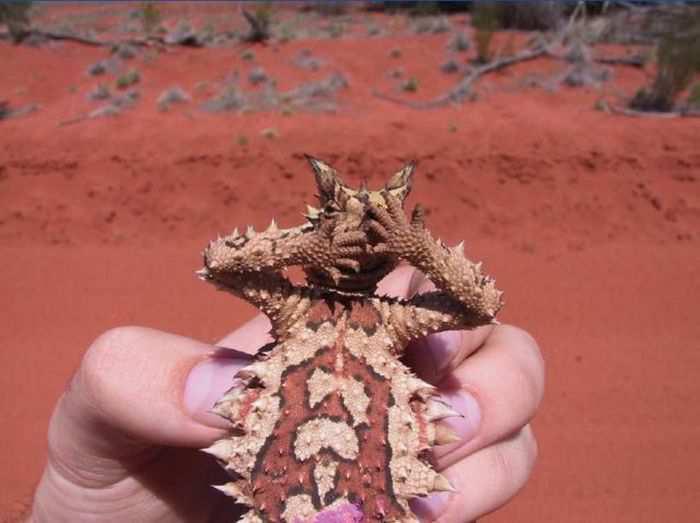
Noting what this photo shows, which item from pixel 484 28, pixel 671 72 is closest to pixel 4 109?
pixel 484 28

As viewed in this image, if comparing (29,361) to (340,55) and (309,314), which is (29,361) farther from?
(340,55)

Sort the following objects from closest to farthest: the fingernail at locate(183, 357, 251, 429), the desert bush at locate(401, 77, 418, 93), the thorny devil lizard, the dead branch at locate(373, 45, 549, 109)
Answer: the thorny devil lizard < the fingernail at locate(183, 357, 251, 429) < the dead branch at locate(373, 45, 549, 109) < the desert bush at locate(401, 77, 418, 93)

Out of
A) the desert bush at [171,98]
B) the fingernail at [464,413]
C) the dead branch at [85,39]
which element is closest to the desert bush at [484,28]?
the desert bush at [171,98]

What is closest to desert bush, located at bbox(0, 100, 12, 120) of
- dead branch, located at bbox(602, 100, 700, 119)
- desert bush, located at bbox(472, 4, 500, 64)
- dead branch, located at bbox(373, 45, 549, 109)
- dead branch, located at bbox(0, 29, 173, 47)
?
dead branch, located at bbox(0, 29, 173, 47)

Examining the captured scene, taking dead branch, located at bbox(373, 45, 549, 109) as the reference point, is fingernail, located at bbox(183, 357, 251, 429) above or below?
above

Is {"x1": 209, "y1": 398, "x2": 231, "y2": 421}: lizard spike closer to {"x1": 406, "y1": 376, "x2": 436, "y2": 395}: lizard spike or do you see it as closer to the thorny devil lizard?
the thorny devil lizard

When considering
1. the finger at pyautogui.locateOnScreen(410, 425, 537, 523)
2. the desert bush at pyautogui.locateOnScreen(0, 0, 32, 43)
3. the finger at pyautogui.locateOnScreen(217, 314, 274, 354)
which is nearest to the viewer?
the finger at pyautogui.locateOnScreen(410, 425, 537, 523)

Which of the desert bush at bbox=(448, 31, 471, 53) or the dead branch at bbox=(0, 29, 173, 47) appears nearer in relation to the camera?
the desert bush at bbox=(448, 31, 471, 53)

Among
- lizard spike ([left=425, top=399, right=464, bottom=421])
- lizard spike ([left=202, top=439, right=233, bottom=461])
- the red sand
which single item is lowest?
the red sand
